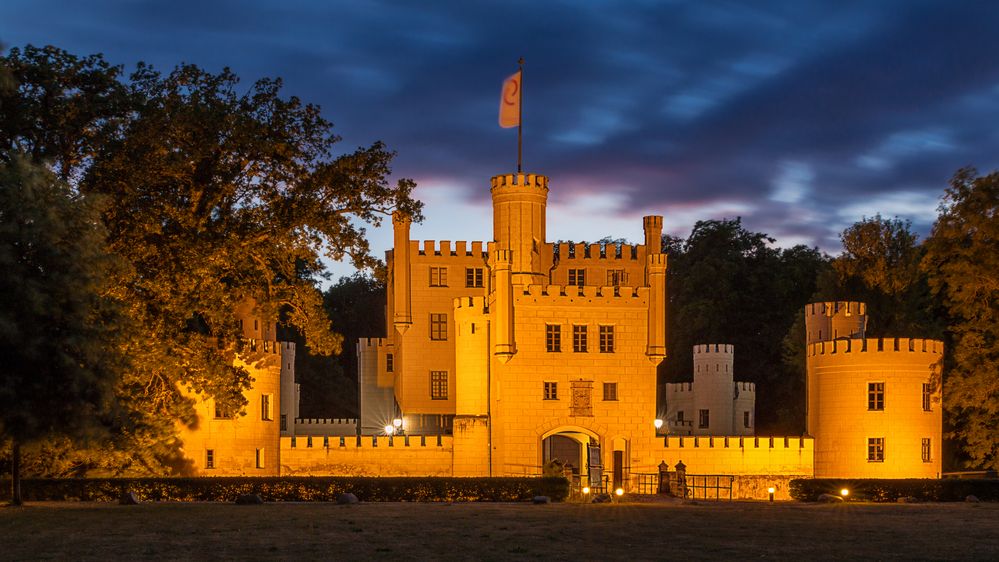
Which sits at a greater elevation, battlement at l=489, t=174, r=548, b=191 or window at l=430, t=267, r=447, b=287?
battlement at l=489, t=174, r=548, b=191

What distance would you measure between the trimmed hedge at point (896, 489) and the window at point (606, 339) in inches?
422

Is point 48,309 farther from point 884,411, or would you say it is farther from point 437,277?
point 884,411

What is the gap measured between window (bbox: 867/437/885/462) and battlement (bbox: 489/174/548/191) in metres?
15.2

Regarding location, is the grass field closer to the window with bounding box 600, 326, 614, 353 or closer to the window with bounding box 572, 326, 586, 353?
the window with bounding box 572, 326, 586, 353

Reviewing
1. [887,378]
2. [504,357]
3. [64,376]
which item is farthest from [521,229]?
[64,376]

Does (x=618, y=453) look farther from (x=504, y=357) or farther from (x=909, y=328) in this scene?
(x=909, y=328)

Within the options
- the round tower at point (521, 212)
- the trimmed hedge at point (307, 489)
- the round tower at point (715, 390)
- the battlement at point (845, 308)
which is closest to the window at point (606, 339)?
the round tower at point (521, 212)

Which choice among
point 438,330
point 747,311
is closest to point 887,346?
point 438,330

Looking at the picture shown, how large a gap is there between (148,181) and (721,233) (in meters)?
46.6

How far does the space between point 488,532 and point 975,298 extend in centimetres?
2671

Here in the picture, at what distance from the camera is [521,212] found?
52000 mm

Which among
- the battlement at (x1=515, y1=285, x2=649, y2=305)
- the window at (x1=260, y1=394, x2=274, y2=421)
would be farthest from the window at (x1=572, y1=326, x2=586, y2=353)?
the window at (x1=260, y1=394, x2=274, y2=421)

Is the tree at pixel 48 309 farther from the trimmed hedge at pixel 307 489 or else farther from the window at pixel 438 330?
the window at pixel 438 330

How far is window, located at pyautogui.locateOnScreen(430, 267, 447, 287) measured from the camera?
5388 centimetres
